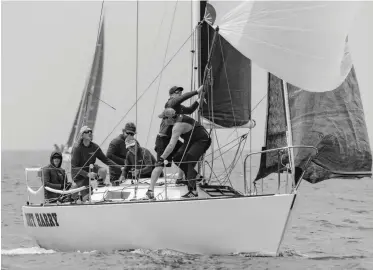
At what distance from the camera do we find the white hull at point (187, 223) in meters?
11.0

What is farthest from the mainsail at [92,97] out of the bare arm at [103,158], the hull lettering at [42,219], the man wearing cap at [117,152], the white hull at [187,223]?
the white hull at [187,223]

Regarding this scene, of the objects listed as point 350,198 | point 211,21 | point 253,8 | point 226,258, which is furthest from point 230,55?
point 350,198

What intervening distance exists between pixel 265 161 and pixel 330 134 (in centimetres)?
109

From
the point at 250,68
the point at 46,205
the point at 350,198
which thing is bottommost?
the point at 350,198

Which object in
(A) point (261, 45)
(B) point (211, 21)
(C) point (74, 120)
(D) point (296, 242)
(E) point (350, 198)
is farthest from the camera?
(E) point (350, 198)

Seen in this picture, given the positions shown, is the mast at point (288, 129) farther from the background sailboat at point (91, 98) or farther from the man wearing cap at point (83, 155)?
the background sailboat at point (91, 98)

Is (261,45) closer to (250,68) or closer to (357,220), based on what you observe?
(250,68)

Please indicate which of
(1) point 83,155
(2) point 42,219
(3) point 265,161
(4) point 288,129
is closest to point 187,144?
(3) point 265,161

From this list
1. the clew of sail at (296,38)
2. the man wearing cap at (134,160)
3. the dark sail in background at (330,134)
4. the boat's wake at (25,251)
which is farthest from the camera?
the man wearing cap at (134,160)

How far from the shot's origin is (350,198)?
28.1m

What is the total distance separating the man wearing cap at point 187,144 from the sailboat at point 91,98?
35.6 ft

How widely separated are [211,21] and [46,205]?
364 cm

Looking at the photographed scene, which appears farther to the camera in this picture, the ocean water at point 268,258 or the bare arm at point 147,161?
the bare arm at point 147,161

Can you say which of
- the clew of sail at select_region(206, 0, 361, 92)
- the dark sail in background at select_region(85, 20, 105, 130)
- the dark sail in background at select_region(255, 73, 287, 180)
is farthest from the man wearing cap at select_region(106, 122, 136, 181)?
the dark sail in background at select_region(85, 20, 105, 130)
